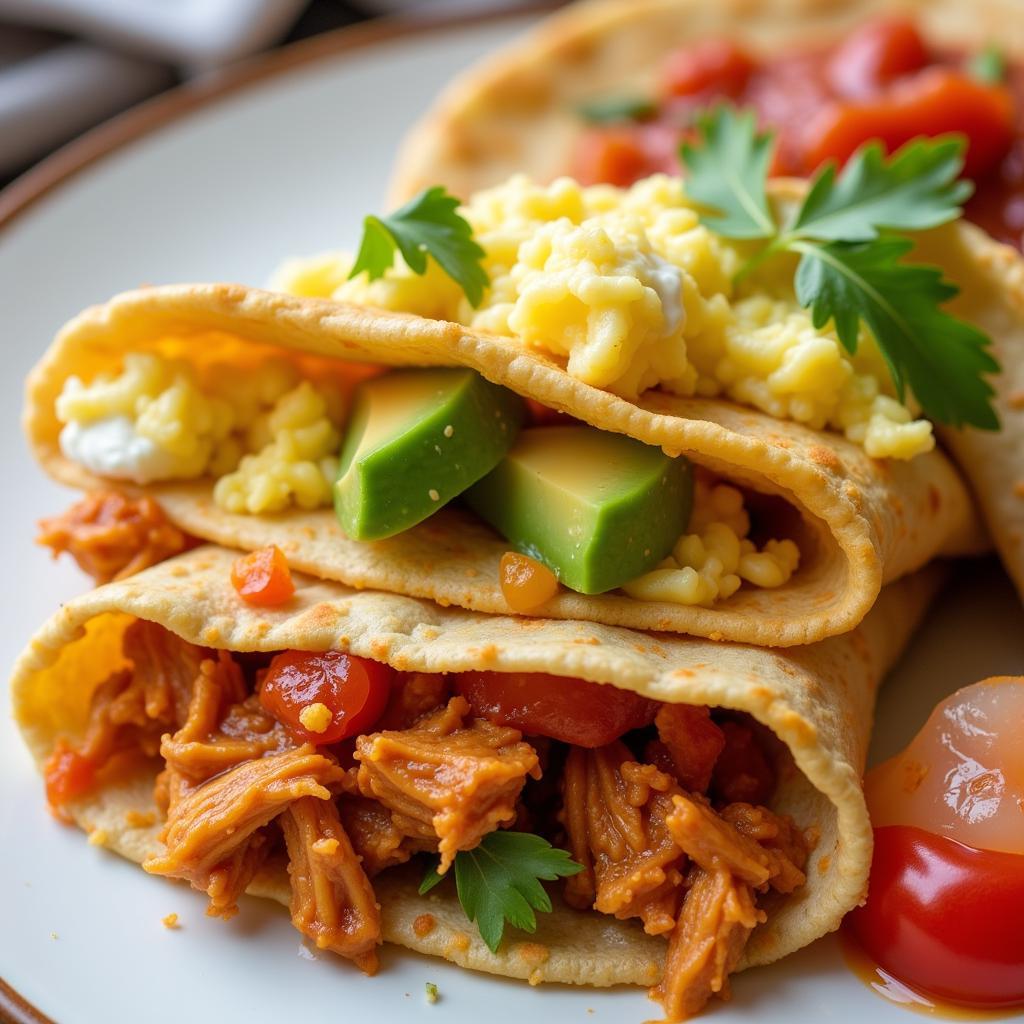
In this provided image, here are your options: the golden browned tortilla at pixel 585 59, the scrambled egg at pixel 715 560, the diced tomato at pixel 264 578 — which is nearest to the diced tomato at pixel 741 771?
the scrambled egg at pixel 715 560

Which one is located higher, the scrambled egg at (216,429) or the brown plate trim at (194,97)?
the brown plate trim at (194,97)

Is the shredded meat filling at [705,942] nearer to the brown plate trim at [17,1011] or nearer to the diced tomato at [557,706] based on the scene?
the diced tomato at [557,706]

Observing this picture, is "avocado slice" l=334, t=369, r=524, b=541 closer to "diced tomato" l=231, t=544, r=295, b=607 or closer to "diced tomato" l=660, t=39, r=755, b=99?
"diced tomato" l=231, t=544, r=295, b=607

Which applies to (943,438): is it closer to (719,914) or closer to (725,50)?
(719,914)

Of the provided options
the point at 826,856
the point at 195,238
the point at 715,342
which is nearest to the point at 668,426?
the point at 715,342

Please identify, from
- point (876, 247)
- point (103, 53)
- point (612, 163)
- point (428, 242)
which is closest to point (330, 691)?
point (428, 242)

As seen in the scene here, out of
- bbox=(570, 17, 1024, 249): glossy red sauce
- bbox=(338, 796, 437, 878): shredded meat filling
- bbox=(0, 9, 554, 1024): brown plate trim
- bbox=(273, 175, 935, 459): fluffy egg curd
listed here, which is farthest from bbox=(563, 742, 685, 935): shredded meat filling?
bbox=(0, 9, 554, 1024): brown plate trim

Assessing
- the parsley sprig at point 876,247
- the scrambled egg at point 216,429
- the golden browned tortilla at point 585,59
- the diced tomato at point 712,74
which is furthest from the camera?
the diced tomato at point 712,74

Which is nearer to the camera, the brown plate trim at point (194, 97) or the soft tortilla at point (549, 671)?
the soft tortilla at point (549, 671)

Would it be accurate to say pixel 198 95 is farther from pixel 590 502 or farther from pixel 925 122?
pixel 590 502
